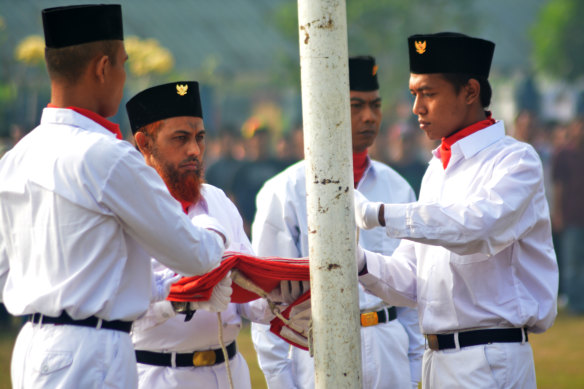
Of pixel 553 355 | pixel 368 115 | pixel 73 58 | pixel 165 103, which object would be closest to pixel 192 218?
pixel 165 103

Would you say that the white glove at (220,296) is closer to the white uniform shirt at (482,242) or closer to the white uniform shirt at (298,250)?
the white uniform shirt at (482,242)

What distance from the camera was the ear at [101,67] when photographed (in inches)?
122

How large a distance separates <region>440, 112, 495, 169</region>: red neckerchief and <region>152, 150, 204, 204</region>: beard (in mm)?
1156

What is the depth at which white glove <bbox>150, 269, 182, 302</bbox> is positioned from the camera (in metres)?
3.30

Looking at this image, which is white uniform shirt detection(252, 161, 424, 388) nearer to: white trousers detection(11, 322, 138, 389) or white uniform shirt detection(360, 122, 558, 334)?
white uniform shirt detection(360, 122, 558, 334)

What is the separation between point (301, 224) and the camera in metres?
4.66

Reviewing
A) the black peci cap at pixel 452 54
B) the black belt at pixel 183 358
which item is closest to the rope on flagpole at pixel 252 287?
the black belt at pixel 183 358

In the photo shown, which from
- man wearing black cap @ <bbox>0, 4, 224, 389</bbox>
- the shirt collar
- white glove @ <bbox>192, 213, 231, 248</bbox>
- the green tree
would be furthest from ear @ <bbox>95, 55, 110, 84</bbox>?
the green tree

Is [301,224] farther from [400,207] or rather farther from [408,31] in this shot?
[408,31]

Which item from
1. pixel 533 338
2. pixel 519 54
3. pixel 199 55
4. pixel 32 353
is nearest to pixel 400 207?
pixel 32 353

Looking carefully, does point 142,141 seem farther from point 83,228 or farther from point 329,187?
point 329,187

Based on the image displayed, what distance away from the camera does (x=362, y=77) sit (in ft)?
16.7

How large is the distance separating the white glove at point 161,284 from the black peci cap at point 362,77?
2.03m

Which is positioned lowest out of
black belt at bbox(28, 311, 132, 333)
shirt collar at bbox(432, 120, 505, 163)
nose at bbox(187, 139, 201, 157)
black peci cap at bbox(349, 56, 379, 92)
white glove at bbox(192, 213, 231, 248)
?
black belt at bbox(28, 311, 132, 333)
